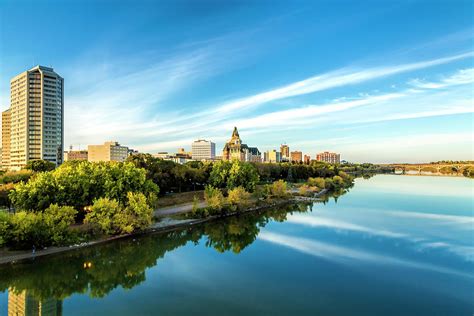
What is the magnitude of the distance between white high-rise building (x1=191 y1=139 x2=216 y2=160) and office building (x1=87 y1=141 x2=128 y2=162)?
4794 cm

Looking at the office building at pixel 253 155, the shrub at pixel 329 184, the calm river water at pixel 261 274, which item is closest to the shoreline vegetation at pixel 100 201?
the calm river water at pixel 261 274

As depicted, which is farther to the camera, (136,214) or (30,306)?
(136,214)

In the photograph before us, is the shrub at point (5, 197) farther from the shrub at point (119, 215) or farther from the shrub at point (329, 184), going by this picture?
the shrub at point (329, 184)

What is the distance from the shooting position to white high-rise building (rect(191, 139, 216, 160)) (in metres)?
151

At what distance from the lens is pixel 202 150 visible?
152000mm

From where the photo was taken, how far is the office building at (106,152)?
104688 millimetres

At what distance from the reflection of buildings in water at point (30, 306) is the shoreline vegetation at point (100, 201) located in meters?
4.55

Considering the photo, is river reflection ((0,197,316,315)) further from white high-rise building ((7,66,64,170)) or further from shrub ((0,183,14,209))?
white high-rise building ((7,66,64,170))

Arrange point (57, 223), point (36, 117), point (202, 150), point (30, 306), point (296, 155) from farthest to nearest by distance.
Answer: point (296, 155), point (202, 150), point (36, 117), point (57, 223), point (30, 306)

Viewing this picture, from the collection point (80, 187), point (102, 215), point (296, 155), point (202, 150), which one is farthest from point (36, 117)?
point (296, 155)

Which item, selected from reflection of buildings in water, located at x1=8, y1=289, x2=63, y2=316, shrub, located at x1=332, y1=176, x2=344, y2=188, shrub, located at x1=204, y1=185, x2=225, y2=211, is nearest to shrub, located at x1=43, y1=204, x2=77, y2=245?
reflection of buildings in water, located at x1=8, y1=289, x2=63, y2=316

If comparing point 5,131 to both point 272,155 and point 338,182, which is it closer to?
point 338,182

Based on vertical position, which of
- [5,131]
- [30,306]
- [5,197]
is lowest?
[30,306]

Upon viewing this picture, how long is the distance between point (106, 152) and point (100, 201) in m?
88.0
